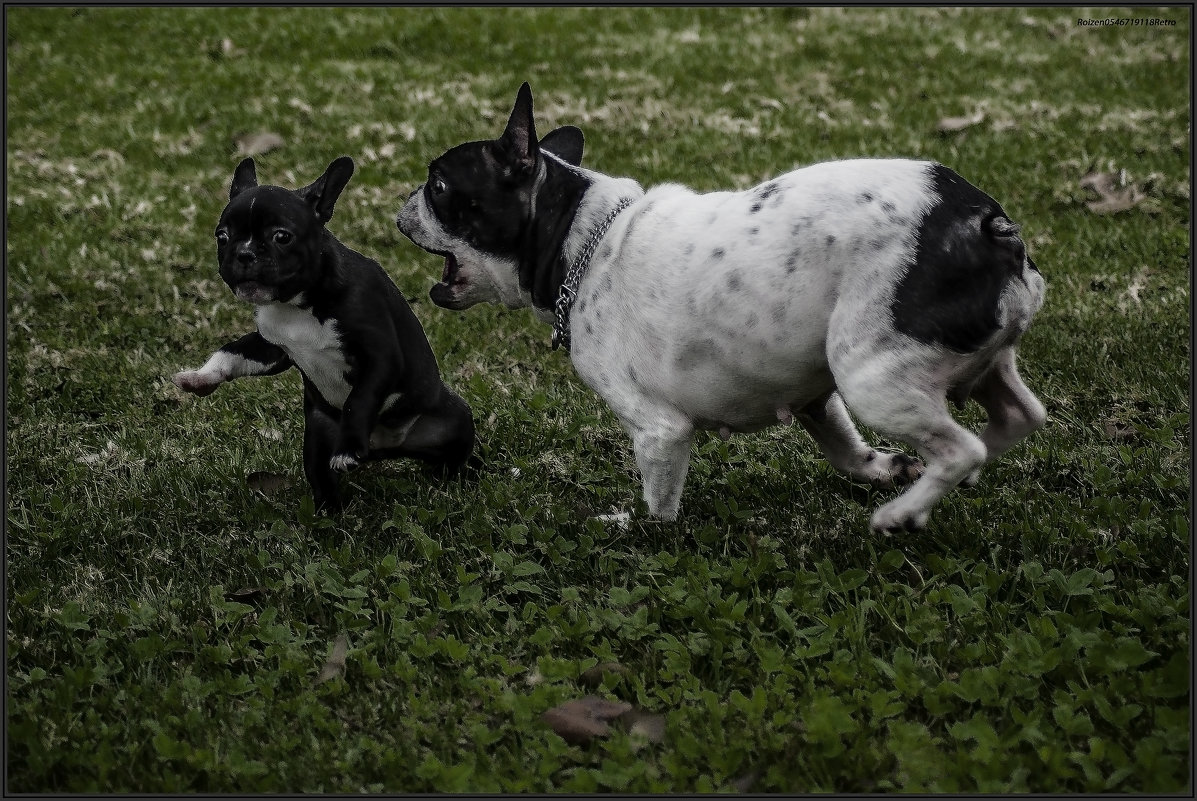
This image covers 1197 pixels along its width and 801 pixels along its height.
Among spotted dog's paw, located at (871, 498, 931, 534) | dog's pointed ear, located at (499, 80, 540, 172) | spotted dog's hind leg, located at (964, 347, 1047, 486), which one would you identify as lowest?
spotted dog's paw, located at (871, 498, 931, 534)

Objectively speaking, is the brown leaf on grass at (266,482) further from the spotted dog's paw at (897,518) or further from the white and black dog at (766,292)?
the spotted dog's paw at (897,518)

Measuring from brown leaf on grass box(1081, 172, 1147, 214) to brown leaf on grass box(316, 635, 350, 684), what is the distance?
5979mm

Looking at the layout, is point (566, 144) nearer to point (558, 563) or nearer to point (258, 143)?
point (558, 563)

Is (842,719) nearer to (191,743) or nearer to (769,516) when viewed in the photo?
(769,516)

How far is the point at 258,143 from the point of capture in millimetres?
9797

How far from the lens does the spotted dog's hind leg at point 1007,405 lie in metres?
3.98

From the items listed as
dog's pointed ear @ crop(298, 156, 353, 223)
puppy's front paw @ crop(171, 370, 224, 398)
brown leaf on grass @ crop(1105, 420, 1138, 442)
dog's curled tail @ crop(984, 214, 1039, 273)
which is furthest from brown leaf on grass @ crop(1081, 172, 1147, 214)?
puppy's front paw @ crop(171, 370, 224, 398)

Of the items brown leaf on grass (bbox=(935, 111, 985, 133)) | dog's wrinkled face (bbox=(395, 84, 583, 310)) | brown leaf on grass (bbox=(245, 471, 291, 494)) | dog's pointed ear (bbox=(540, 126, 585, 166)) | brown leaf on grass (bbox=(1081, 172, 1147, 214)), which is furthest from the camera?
brown leaf on grass (bbox=(935, 111, 985, 133))

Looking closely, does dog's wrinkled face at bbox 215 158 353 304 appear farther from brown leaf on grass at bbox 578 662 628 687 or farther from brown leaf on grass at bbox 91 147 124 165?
brown leaf on grass at bbox 91 147 124 165

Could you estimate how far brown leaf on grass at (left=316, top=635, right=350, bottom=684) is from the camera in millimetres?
3551

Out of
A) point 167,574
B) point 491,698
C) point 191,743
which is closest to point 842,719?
point 491,698

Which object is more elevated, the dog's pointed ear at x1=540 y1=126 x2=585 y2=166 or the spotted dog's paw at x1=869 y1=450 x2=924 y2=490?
the dog's pointed ear at x1=540 y1=126 x2=585 y2=166

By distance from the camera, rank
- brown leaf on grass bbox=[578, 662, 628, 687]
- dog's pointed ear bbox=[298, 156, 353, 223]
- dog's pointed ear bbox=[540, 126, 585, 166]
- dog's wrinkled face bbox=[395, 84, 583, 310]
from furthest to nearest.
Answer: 1. dog's pointed ear bbox=[540, 126, 585, 166]
2. dog's pointed ear bbox=[298, 156, 353, 223]
3. dog's wrinkled face bbox=[395, 84, 583, 310]
4. brown leaf on grass bbox=[578, 662, 628, 687]

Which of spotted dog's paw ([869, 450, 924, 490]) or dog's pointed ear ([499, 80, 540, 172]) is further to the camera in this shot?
spotted dog's paw ([869, 450, 924, 490])
